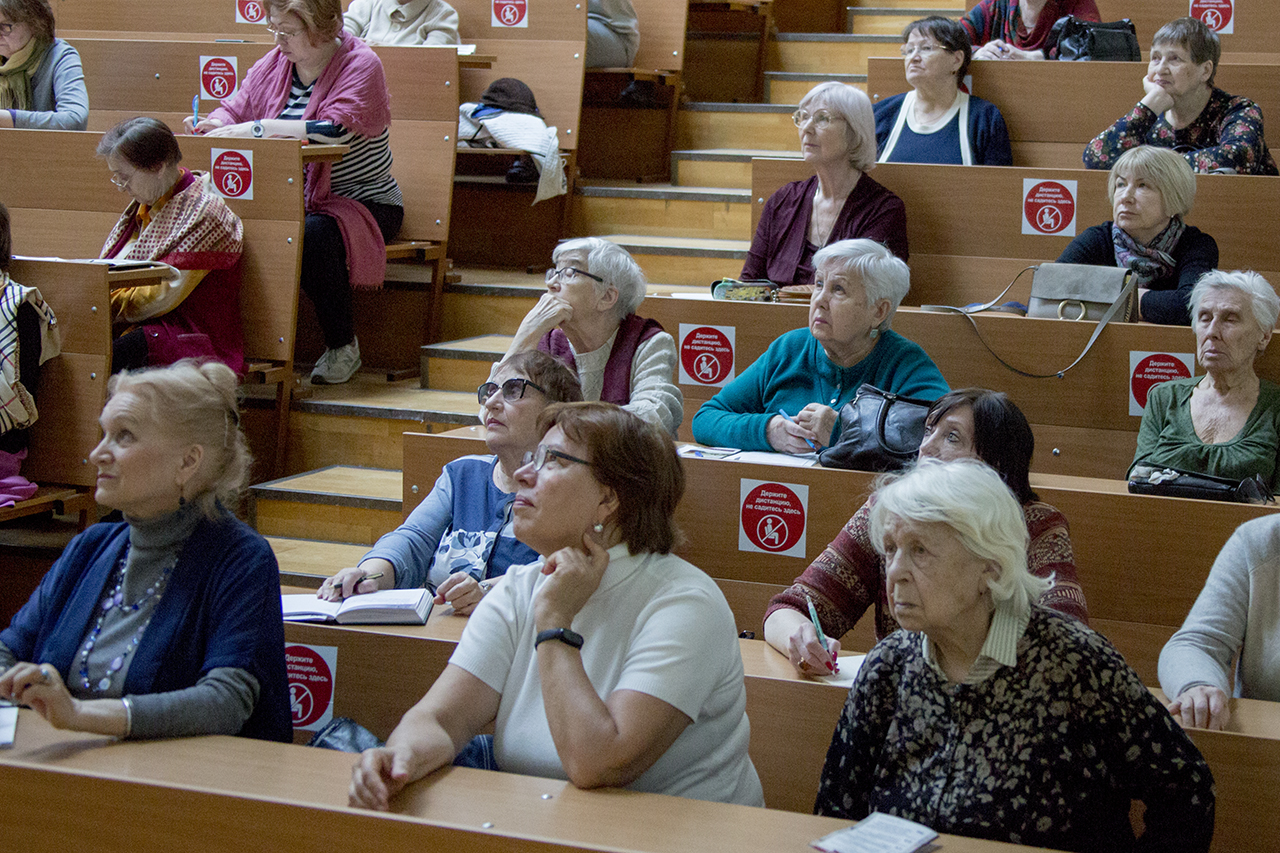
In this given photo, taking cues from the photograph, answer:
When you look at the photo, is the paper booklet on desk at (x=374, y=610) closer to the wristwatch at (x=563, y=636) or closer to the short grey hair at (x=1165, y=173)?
the wristwatch at (x=563, y=636)

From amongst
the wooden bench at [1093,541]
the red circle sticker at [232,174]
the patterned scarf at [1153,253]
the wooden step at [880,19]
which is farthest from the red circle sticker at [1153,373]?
the wooden step at [880,19]

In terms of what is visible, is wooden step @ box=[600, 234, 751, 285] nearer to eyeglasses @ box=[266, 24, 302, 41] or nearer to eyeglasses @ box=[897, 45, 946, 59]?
eyeglasses @ box=[897, 45, 946, 59]

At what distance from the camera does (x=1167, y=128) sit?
3.72 metres

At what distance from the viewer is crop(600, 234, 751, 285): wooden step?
14.1ft

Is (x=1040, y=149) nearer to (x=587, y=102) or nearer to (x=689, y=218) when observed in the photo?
(x=689, y=218)

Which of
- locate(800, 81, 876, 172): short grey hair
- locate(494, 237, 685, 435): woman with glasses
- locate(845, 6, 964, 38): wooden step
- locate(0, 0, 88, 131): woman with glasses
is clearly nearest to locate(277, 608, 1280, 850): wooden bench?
locate(494, 237, 685, 435): woman with glasses

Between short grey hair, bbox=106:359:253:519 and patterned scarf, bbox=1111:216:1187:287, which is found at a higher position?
patterned scarf, bbox=1111:216:1187:287

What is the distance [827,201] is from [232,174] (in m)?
1.69

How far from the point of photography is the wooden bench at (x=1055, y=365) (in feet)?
9.98

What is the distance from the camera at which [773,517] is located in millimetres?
2580

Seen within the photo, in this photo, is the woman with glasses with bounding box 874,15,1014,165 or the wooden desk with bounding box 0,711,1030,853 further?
the woman with glasses with bounding box 874,15,1014,165

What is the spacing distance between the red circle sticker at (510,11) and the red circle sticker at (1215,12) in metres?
2.37

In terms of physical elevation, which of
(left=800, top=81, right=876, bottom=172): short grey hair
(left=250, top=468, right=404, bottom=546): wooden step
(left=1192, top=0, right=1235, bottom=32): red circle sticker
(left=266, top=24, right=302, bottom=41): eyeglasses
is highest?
(left=1192, top=0, right=1235, bottom=32): red circle sticker

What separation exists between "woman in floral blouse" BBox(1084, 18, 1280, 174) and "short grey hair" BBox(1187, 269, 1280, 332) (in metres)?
0.96
